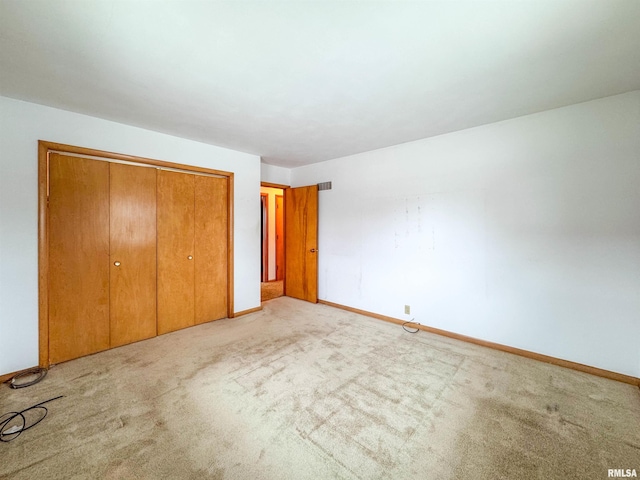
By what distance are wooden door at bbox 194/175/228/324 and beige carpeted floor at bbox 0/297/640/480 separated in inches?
Answer: 34.3

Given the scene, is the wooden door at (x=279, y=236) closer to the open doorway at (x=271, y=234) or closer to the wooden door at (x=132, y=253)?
the open doorway at (x=271, y=234)

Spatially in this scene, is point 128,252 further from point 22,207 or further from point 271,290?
point 271,290

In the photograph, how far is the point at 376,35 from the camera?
1.50 metres

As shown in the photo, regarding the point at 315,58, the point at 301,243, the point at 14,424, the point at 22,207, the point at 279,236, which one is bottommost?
the point at 14,424

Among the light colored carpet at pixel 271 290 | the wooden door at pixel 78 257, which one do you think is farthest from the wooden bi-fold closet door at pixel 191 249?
the light colored carpet at pixel 271 290

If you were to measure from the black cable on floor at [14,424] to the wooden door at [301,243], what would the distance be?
3.40m

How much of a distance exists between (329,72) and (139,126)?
2.41m

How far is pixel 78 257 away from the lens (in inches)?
103

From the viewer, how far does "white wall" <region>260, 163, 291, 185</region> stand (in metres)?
4.64

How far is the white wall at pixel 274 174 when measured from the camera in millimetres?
4644

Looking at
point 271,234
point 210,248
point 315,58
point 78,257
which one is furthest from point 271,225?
point 315,58

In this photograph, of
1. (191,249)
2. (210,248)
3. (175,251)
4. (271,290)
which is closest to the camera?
(175,251)

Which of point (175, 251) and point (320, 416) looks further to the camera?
point (175, 251)

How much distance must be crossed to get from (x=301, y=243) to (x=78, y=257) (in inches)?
121
